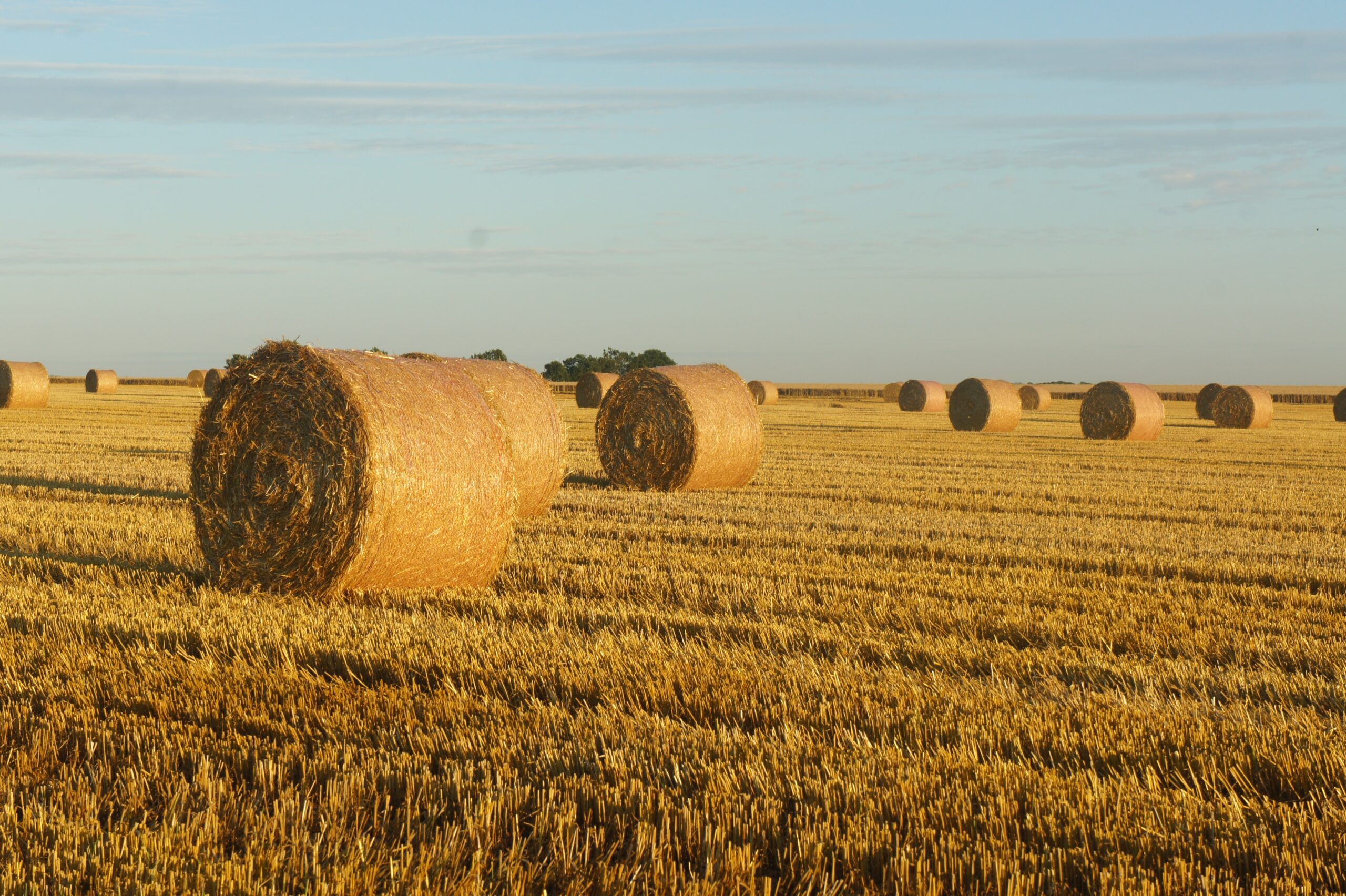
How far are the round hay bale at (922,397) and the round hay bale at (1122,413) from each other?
15.5 m

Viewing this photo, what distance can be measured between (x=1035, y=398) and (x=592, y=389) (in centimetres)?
2009

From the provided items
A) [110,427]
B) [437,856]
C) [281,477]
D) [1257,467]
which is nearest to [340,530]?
[281,477]

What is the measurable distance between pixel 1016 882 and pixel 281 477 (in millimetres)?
6112

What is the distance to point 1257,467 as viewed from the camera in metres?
19.3

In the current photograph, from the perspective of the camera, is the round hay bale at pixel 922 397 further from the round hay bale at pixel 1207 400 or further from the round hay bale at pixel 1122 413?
Answer: the round hay bale at pixel 1122 413

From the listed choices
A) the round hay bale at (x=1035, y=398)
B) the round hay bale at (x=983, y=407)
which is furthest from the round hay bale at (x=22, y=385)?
the round hay bale at (x=1035, y=398)

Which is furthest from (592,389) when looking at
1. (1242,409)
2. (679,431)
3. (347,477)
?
(347,477)

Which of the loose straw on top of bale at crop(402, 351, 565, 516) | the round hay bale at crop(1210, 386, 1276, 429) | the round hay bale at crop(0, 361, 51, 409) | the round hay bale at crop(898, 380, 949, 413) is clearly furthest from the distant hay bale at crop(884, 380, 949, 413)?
the loose straw on top of bale at crop(402, 351, 565, 516)

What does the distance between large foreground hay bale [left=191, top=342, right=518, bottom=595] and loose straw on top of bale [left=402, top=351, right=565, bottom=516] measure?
2.95 metres

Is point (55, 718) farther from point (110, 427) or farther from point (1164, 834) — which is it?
point (110, 427)

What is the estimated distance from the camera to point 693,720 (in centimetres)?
491

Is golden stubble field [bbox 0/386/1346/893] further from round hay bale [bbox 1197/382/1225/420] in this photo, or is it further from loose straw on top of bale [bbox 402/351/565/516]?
round hay bale [bbox 1197/382/1225/420]

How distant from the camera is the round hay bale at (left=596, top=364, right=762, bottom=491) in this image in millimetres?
14797

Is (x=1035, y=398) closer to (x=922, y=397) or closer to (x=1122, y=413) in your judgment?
(x=922, y=397)
